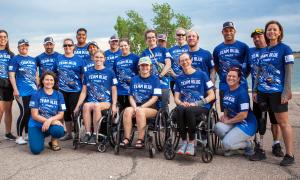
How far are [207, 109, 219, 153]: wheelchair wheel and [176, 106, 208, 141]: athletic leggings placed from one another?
0.14 m

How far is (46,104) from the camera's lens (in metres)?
5.18

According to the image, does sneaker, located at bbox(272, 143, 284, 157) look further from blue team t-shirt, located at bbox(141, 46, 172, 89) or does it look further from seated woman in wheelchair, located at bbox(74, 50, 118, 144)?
seated woman in wheelchair, located at bbox(74, 50, 118, 144)

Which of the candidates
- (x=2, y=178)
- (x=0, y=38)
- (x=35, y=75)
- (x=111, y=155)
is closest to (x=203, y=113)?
(x=111, y=155)

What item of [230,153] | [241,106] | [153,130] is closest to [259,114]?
[241,106]

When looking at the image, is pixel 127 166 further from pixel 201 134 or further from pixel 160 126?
pixel 201 134

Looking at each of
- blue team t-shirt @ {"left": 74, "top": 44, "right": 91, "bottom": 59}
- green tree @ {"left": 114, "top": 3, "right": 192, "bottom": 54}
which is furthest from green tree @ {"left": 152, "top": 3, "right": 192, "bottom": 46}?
blue team t-shirt @ {"left": 74, "top": 44, "right": 91, "bottom": 59}

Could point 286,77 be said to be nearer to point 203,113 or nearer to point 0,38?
point 203,113

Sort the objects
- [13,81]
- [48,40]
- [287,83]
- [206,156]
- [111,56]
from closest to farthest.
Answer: [287,83], [206,156], [13,81], [48,40], [111,56]

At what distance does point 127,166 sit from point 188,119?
988 millimetres

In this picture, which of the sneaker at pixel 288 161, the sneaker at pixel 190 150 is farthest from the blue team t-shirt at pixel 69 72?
the sneaker at pixel 288 161

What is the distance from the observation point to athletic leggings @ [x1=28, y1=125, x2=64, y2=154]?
4984 mm

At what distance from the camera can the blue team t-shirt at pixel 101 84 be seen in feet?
17.7

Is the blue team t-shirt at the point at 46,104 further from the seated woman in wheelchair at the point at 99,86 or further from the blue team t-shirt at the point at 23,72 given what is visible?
the blue team t-shirt at the point at 23,72

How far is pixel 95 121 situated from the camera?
16.6 ft
